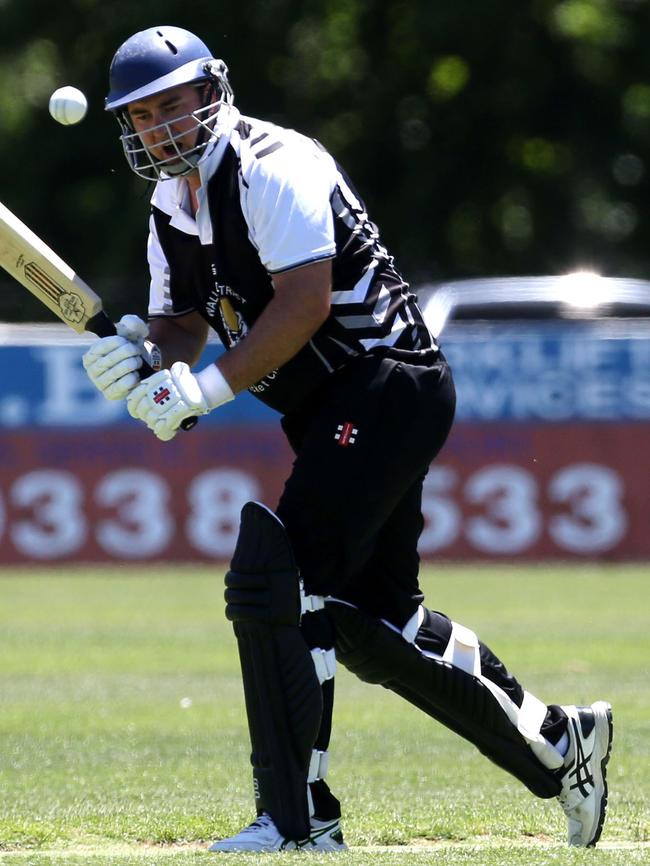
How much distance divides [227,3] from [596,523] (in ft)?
30.2

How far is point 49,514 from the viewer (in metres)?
13.6

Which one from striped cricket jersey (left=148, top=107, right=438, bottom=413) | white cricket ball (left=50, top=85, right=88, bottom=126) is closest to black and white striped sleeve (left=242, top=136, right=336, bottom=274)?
striped cricket jersey (left=148, top=107, right=438, bottom=413)

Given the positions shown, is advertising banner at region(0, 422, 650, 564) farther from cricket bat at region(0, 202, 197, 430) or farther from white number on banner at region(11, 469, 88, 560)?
cricket bat at region(0, 202, 197, 430)

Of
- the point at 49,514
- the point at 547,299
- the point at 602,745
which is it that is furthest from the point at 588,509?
the point at 602,745

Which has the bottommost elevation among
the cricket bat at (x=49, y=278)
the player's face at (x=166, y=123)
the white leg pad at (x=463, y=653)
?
the white leg pad at (x=463, y=653)

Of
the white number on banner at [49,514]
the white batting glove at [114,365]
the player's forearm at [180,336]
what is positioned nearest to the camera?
the white batting glove at [114,365]

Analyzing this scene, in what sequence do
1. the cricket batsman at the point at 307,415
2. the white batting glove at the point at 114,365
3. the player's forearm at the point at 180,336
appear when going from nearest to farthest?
the cricket batsman at the point at 307,415
the white batting glove at the point at 114,365
the player's forearm at the point at 180,336

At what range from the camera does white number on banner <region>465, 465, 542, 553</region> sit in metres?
13.6

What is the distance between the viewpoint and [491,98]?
2020 cm

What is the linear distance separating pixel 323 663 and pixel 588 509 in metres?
9.25

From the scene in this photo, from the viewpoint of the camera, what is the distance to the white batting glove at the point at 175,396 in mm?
4555

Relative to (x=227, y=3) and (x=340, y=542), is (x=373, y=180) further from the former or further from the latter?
(x=340, y=542)

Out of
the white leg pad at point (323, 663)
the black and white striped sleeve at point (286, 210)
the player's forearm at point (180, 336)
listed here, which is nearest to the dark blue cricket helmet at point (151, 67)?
the black and white striped sleeve at point (286, 210)

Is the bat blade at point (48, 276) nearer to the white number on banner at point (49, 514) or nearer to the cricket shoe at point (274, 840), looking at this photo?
the cricket shoe at point (274, 840)
